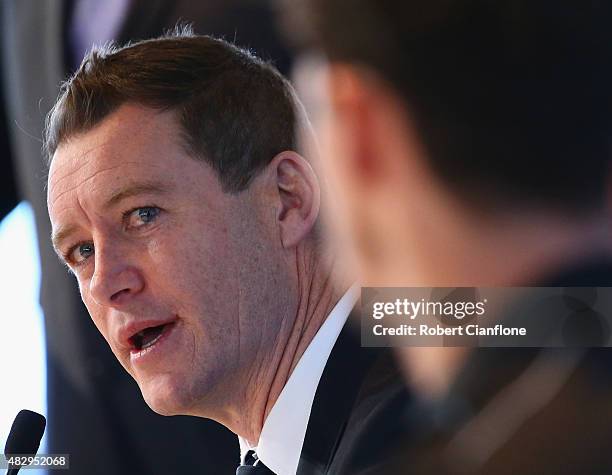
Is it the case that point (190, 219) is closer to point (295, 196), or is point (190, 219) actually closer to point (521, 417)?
point (295, 196)

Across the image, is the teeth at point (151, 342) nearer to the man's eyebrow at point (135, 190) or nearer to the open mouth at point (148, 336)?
the open mouth at point (148, 336)

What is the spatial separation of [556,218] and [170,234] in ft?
1.87

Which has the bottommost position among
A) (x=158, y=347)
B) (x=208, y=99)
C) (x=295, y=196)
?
(x=158, y=347)

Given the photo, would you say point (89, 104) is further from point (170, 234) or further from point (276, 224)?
point (276, 224)

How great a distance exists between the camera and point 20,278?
5.70ft

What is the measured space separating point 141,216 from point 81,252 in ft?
0.42

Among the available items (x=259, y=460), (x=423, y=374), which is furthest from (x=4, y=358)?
(x=423, y=374)

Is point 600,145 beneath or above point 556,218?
above

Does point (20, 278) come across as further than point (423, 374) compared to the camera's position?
Yes

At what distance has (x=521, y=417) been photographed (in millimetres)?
1436

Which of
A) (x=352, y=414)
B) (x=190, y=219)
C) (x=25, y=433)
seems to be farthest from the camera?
(x=25, y=433)

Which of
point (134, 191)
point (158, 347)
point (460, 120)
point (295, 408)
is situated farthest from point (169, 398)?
point (460, 120)

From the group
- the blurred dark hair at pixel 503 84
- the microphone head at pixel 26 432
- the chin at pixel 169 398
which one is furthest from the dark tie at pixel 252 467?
the blurred dark hair at pixel 503 84

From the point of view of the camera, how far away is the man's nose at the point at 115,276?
58.7 inches
